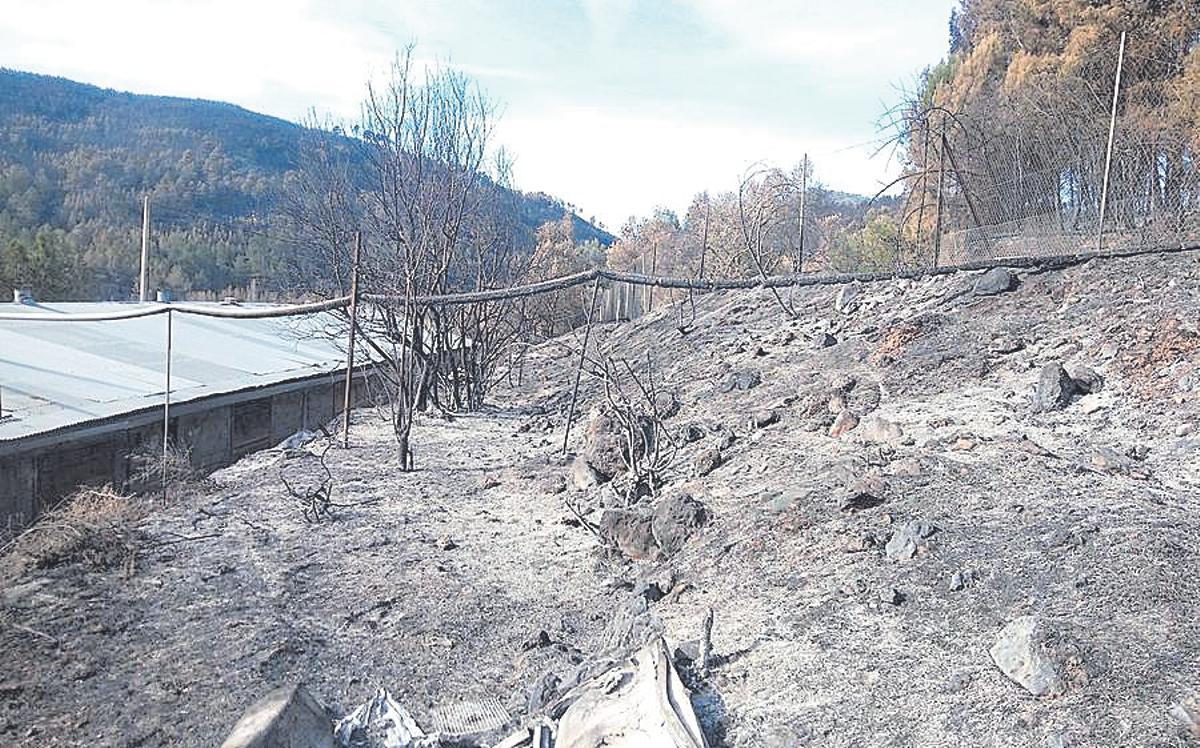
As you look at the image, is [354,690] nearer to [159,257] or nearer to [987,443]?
[987,443]

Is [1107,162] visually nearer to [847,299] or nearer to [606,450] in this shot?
[847,299]

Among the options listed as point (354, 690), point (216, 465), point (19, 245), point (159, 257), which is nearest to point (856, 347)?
point (354, 690)

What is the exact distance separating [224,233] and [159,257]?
552 cm

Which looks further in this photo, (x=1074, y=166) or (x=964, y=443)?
(x=1074, y=166)

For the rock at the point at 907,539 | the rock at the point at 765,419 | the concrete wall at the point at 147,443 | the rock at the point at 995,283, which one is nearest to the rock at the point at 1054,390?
the rock at the point at 765,419

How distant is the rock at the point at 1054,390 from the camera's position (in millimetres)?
4980

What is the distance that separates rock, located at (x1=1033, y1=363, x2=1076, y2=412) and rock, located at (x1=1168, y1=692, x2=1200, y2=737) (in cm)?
281

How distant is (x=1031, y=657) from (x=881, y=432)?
270cm

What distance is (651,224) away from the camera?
140 ft

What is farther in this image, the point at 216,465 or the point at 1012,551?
the point at 216,465

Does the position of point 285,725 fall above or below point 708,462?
below

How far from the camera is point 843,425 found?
18.3ft

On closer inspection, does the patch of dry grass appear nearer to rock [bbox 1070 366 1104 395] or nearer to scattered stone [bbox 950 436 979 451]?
scattered stone [bbox 950 436 979 451]

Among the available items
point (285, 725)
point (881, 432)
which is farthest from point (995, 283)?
point (285, 725)
